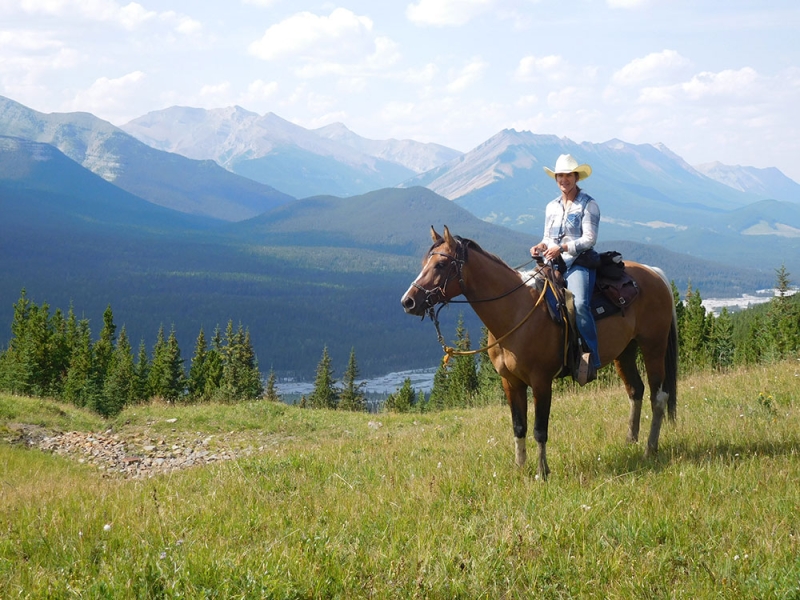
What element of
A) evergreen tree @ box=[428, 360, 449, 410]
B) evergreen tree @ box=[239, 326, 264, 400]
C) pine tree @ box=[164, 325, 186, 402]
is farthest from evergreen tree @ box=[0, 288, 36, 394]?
evergreen tree @ box=[428, 360, 449, 410]

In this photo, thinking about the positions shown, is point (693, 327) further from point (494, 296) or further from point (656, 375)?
point (494, 296)

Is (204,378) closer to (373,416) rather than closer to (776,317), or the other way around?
(373,416)

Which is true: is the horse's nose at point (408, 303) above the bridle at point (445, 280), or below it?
below

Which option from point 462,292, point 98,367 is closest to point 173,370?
point 98,367

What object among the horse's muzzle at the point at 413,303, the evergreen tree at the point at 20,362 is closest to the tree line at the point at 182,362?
the evergreen tree at the point at 20,362

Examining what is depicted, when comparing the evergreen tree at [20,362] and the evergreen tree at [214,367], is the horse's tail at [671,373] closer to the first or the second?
the evergreen tree at [20,362]

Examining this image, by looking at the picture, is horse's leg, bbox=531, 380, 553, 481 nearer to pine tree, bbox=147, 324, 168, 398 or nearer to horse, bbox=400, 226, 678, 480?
horse, bbox=400, 226, 678, 480

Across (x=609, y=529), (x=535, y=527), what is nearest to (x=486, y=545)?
(x=535, y=527)

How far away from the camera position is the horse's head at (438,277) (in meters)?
6.88

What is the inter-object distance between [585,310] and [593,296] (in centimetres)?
43

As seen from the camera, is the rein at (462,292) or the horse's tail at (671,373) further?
the horse's tail at (671,373)

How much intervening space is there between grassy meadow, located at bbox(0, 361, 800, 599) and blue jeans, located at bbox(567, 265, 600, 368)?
4.58 ft

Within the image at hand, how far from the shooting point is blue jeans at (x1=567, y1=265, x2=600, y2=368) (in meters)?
7.73

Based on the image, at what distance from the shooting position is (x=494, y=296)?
7707 mm
